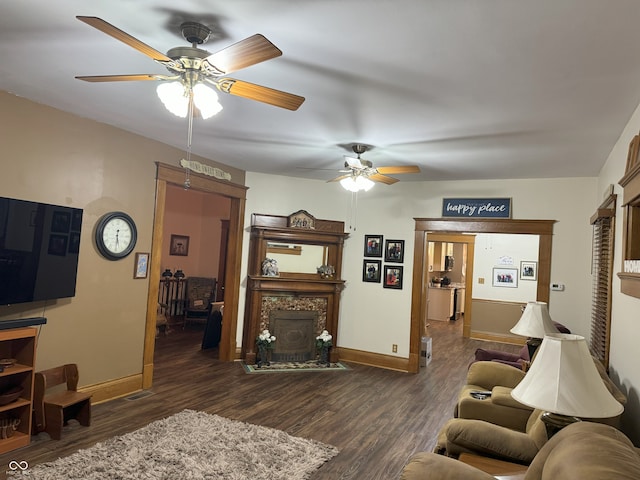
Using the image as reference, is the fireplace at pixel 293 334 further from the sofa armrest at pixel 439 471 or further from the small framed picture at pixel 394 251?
the sofa armrest at pixel 439 471

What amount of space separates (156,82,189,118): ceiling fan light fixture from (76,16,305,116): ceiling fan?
0.05ft

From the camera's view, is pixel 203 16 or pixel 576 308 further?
pixel 576 308

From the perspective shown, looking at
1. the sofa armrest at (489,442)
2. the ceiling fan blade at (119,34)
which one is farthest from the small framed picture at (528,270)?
the ceiling fan blade at (119,34)

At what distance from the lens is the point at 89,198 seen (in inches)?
157

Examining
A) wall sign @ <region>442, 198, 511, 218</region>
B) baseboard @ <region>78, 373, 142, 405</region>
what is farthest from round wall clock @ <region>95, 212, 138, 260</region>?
wall sign @ <region>442, 198, 511, 218</region>

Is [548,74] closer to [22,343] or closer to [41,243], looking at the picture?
[41,243]

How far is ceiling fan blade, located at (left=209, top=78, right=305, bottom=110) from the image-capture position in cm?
232

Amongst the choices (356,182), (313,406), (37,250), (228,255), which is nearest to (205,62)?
(37,250)

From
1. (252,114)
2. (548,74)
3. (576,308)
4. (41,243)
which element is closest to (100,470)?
(41,243)

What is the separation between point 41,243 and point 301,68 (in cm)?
254

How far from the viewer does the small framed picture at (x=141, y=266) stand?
449cm

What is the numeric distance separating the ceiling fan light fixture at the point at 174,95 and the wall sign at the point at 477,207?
4355 mm

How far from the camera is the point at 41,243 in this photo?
3463 mm

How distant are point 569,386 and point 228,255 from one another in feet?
15.8
